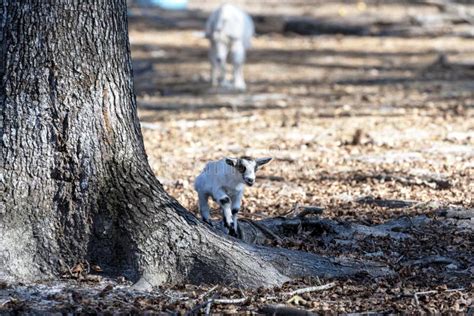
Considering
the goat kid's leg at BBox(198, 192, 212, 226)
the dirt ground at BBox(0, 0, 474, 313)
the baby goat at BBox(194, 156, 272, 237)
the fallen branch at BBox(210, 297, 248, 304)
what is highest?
the baby goat at BBox(194, 156, 272, 237)

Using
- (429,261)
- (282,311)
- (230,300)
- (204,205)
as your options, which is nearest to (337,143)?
(204,205)

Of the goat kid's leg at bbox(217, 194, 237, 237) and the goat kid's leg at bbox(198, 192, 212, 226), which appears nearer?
the goat kid's leg at bbox(217, 194, 237, 237)

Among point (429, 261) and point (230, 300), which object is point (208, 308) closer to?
point (230, 300)

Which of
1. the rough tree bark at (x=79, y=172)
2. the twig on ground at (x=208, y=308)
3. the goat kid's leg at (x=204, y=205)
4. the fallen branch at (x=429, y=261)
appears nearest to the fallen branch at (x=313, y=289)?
the rough tree bark at (x=79, y=172)

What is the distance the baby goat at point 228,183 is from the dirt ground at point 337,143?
1.64ft

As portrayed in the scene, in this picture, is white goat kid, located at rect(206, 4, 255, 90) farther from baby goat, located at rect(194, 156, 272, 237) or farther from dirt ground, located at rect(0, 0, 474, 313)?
baby goat, located at rect(194, 156, 272, 237)

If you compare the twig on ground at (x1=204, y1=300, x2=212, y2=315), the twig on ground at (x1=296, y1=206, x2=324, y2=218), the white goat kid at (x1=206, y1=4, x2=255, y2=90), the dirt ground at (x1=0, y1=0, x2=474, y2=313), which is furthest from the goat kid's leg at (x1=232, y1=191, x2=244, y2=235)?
the white goat kid at (x1=206, y1=4, x2=255, y2=90)

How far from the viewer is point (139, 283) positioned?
6.70 meters

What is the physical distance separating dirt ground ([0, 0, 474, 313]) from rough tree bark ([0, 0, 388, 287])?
0.24m

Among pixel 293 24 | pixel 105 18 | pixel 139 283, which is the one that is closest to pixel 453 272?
pixel 139 283

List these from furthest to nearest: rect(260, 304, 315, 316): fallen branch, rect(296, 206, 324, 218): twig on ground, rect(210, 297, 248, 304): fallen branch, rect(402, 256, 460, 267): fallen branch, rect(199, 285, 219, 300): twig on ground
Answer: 1. rect(296, 206, 324, 218): twig on ground
2. rect(402, 256, 460, 267): fallen branch
3. rect(199, 285, 219, 300): twig on ground
4. rect(210, 297, 248, 304): fallen branch
5. rect(260, 304, 315, 316): fallen branch

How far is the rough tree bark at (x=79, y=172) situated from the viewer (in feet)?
21.9

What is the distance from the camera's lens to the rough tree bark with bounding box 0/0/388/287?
6672 millimetres

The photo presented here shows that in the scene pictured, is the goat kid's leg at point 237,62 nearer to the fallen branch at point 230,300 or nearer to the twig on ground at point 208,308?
the fallen branch at point 230,300
